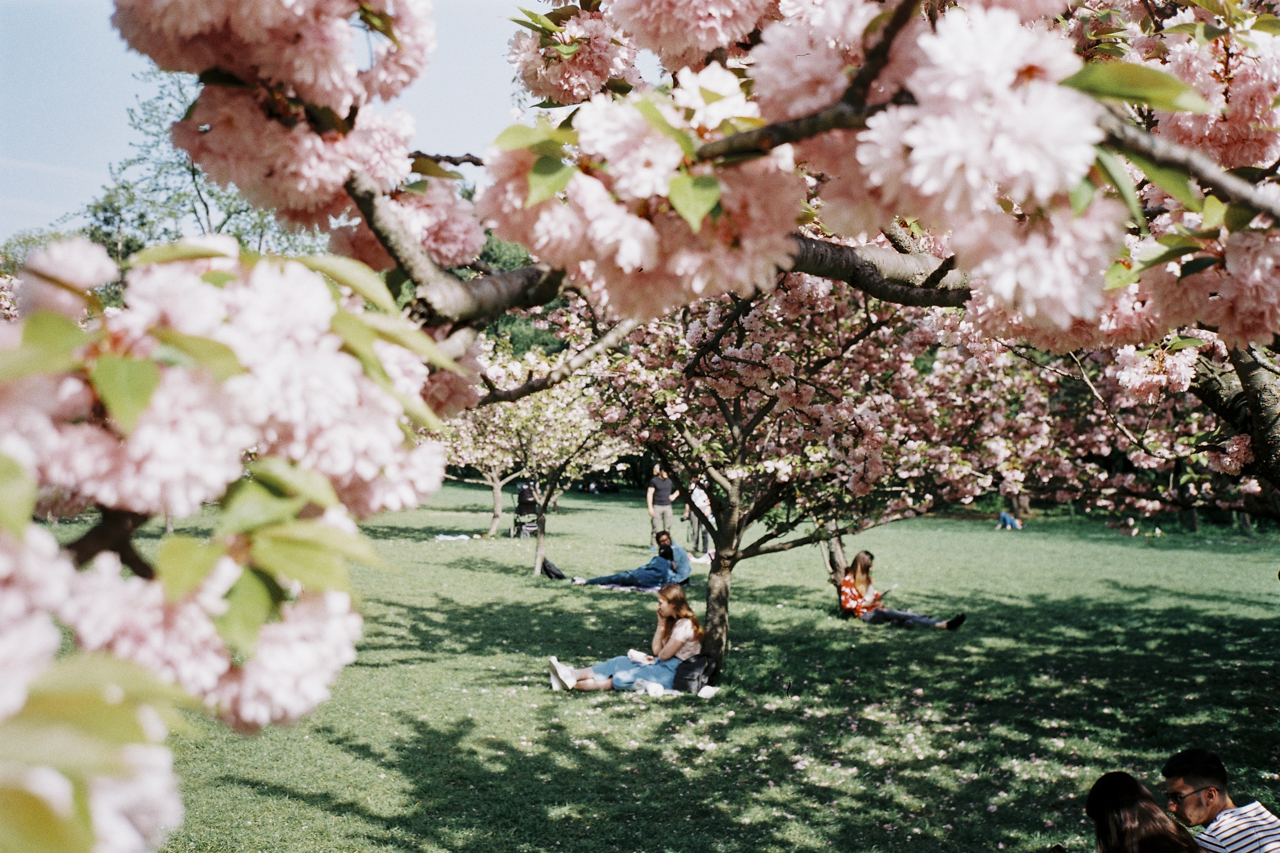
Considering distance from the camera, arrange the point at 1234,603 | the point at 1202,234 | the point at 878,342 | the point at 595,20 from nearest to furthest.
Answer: the point at 1202,234
the point at 595,20
the point at 878,342
the point at 1234,603

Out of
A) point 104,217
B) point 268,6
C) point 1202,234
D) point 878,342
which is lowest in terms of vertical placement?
point 1202,234

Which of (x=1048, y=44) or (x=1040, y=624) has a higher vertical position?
(x=1048, y=44)

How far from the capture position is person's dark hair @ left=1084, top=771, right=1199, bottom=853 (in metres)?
3.26

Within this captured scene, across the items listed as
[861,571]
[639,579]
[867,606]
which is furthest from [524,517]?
[867,606]

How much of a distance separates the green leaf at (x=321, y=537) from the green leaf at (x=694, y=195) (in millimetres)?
564

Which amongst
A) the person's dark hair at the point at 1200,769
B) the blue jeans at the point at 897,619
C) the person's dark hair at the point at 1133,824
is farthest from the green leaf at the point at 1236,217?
the blue jeans at the point at 897,619

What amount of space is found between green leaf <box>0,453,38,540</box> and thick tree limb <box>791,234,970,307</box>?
5.30 feet

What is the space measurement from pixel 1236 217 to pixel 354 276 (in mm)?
1430

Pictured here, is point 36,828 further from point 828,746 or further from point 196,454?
point 828,746

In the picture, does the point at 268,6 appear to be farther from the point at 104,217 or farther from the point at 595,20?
the point at 104,217

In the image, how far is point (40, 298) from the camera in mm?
871

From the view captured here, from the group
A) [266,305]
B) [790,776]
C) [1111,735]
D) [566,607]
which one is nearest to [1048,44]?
[266,305]

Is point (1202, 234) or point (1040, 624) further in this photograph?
point (1040, 624)

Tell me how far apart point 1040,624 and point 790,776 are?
8.05 meters
